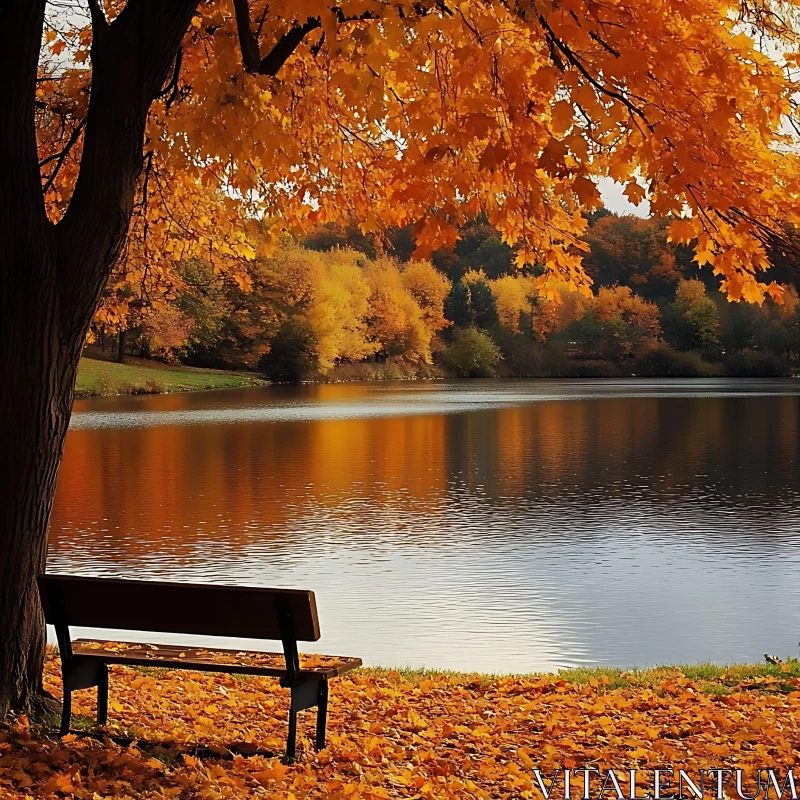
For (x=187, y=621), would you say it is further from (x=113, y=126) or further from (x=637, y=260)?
(x=637, y=260)

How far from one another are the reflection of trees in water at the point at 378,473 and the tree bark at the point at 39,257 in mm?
7976

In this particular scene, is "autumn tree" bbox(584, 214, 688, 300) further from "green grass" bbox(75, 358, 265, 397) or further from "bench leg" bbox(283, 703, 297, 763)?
"bench leg" bbox(283, 703, 297, 763)

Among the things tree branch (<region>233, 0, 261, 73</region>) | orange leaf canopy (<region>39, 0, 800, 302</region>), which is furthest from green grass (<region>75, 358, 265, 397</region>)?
tree branch (<region>233, 0, 261, 73</region>)

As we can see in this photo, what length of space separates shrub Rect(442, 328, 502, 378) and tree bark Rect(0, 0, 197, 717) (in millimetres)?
92361

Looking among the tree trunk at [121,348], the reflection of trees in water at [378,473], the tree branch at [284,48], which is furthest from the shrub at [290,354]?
the tree branch at [284,48]

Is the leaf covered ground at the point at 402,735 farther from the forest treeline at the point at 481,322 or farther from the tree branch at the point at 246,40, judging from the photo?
the forest treeline at the point at 481,322

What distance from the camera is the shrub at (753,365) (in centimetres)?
9181

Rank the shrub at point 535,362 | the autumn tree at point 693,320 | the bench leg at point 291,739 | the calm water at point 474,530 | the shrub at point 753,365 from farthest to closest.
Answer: the shrub at point 535,362
the autumn tree at point 693,320
the shrub at point 753,365
the calm water at point 474,530
the bench leg at point 291,739

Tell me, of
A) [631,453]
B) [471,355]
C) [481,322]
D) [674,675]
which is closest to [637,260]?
[481,322]

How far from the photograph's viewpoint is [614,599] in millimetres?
10812

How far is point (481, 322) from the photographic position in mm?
103250

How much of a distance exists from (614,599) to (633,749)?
5.80 meters

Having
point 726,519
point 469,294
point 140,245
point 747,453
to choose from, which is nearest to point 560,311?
point 469,294

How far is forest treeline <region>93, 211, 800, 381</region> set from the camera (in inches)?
2857
